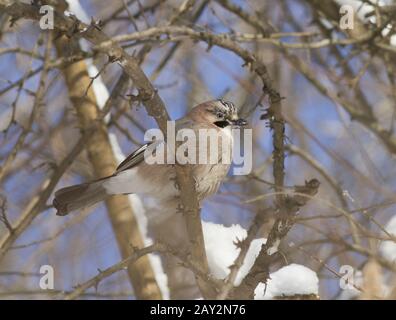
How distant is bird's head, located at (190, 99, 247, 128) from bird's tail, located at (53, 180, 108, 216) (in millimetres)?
883

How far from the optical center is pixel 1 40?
20.7 feet

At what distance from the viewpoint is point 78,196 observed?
5.14 metres

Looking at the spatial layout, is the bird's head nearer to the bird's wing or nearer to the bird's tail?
the bird's wing

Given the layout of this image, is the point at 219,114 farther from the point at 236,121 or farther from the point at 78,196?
the point at 78,196

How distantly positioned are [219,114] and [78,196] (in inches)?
46.9

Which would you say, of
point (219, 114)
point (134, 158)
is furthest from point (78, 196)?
point (219, 114)

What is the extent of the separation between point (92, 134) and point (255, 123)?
1.88m

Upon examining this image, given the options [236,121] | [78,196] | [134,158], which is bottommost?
[78,196]

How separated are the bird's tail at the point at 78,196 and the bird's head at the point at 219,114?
0.88 m

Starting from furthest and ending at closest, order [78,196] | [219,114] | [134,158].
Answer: [219,114], [134,158], [78,196]
